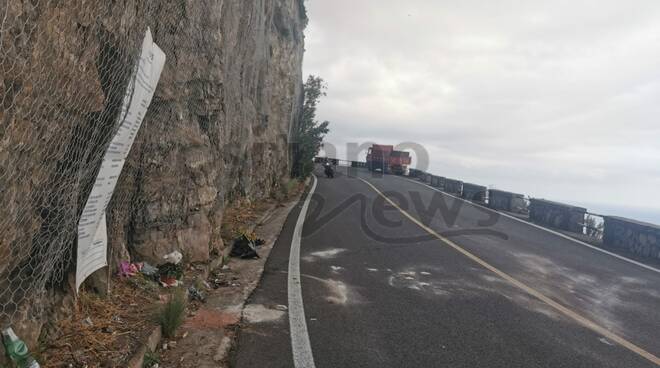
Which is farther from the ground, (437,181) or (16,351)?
(437,181)

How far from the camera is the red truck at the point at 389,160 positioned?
55719mm

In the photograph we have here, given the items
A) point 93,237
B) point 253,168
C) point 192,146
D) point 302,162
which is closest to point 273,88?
point 253,168

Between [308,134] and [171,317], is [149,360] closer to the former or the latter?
[171,317]

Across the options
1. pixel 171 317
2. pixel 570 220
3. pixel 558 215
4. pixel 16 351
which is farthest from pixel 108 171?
pixel 558 215

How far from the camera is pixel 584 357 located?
5328 mm

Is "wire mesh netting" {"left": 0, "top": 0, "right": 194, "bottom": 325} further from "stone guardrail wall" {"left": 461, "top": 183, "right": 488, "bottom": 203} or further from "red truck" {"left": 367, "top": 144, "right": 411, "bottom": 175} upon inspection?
"red truck" {"left": 367, "top": 144, "right": 411, "bottom": 175}

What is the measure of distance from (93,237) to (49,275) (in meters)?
0.61

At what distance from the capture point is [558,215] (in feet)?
60.2

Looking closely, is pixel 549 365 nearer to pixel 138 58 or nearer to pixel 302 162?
pixel 138 58

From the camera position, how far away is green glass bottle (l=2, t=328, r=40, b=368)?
3.36 metres

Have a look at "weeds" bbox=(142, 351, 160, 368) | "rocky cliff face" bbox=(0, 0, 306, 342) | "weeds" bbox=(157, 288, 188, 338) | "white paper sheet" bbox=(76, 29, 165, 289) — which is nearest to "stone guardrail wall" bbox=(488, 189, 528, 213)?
"rocky cliff face" bbox=(0, 0, 306, 342)

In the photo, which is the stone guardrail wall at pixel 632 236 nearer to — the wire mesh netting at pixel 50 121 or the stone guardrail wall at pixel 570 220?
the stone guardrail wall at pixel 570 220

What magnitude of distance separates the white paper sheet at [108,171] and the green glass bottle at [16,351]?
110 centimetres

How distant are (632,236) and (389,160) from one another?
1653 inches
